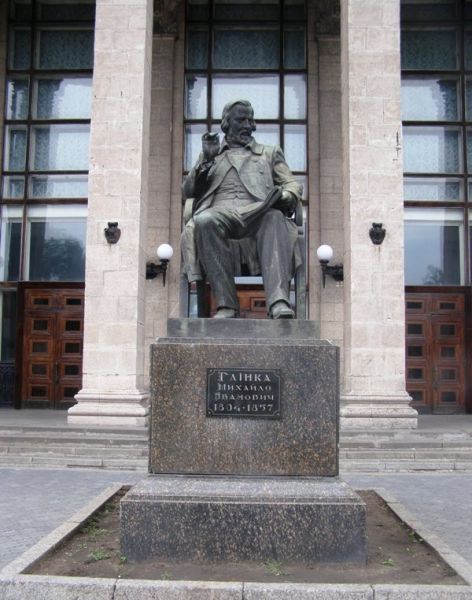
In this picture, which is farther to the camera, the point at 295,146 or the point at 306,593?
the point at 295,146

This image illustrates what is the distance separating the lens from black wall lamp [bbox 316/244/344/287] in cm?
1559

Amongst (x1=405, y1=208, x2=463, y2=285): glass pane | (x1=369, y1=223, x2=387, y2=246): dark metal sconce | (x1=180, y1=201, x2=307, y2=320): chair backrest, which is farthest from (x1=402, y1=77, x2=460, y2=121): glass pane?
(x1=180, y1=201, x2=307, y2=320): chair backrest

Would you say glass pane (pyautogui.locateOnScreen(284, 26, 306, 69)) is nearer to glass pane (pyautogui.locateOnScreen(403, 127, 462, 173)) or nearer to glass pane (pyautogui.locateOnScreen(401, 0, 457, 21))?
glass pane (pyautogui.locateOnScreen(401, 0, 457, 21))

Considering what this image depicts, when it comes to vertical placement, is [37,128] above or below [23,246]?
above

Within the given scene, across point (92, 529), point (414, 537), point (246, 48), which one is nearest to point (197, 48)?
point (246, 48)

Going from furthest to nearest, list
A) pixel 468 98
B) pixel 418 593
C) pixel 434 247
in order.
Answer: pixel 468 98, pixel 434 247, pixel 418 593

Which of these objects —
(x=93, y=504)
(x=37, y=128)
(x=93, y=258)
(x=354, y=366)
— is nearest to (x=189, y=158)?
(x=37, y=128)

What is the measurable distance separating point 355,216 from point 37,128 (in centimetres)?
956

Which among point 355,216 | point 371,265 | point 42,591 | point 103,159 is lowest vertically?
point 42,591

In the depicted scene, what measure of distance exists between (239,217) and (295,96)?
498 inches

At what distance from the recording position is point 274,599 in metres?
4.25

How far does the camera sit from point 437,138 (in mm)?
17781

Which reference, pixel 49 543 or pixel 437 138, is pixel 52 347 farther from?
pixel 49 543

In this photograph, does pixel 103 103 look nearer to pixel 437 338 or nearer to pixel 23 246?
pixel 23 246
